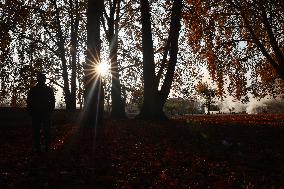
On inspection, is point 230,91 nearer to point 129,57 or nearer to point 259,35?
point 259,35

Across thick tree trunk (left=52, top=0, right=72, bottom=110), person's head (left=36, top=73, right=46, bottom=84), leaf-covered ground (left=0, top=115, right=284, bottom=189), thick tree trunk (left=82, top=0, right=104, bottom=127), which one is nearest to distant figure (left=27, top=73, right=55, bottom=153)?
person's head (left=36, top=73, right=46, bottom=84)

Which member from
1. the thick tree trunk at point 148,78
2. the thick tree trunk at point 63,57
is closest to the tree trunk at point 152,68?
the thick tree trunk at point 148,78

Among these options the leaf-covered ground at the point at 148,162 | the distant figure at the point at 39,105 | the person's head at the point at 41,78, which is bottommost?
the leaf-covered ground at the point at 148,162

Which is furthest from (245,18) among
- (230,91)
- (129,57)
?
(129,57)

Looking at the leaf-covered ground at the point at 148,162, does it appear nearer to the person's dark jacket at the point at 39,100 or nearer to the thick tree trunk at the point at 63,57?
the person's dark jacket at the point at 39,100

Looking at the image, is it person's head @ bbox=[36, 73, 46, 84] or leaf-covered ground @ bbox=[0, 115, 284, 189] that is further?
person's head @ bbox=[36, 73, 46, 84]

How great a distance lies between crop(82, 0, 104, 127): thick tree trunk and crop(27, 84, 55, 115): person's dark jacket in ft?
15.2

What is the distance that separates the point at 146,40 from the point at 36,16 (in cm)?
936

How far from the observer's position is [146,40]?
19375 millimetres

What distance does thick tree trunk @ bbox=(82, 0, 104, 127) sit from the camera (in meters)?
14.3

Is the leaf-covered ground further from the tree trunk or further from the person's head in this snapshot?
the tree trunk

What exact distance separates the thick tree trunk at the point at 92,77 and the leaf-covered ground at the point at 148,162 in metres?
2.50

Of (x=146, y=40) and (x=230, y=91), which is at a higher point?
(x=146, y=40)

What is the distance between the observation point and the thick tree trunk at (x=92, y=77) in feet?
46.8
